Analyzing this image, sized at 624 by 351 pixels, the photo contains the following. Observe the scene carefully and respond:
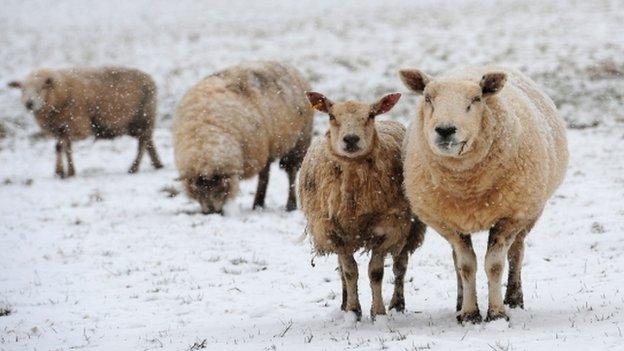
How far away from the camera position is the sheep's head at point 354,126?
5301 mm

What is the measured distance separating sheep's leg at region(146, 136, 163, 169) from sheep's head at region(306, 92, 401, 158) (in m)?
9.54

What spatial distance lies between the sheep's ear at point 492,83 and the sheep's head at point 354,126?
0.76 m

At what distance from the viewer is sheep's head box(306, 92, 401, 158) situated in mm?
5301

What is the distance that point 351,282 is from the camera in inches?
225

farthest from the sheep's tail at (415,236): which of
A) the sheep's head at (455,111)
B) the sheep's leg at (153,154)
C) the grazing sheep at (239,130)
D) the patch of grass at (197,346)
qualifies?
the sheep's leg at (153,154)

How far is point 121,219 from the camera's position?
10.4 metres

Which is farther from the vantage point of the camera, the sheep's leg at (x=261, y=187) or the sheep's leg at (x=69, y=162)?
the sheep's leg at (x=69, y=162)

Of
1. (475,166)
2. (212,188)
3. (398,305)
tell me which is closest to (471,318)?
(398,305)

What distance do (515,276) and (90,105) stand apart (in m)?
10.5

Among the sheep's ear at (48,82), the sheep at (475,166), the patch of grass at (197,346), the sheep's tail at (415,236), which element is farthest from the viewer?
the sheep's ear at (48,82)

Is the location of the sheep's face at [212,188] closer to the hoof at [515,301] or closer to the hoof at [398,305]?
the hoof at [398,305]

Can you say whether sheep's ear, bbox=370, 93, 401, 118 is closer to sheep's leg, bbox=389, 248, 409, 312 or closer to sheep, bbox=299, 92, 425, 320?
sheep, bbox=299, 92, 425, 320

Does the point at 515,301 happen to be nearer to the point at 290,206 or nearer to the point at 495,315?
the point at 495,315

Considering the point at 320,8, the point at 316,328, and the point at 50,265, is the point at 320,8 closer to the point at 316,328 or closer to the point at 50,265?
the point at 50,265
